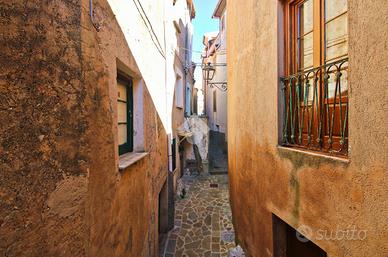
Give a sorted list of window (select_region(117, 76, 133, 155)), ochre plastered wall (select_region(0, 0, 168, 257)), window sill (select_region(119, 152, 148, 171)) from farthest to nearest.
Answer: window (select_region(117, 76, 133, 155))
window sill (select_region(119, 152, 148, 171))
ochre plastered wall (select_region(0, 0, 168, 257))

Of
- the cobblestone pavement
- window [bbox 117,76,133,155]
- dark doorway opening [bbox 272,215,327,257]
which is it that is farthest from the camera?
the cobblestone pavement

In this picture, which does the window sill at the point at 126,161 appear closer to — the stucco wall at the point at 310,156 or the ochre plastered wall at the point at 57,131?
the ochre plastered wall at the point at 57,131

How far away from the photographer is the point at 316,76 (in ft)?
8.17

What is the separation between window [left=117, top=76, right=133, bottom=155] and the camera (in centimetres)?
347

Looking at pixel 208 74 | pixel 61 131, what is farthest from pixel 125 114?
pixel 208 74

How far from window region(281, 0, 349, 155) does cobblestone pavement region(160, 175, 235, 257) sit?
15.1 ft

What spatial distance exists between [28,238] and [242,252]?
452cm

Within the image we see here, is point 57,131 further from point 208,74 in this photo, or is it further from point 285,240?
point 208,74

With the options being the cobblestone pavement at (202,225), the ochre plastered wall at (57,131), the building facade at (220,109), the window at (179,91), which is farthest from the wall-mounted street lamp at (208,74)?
the ochre plastered wall at (57,131)

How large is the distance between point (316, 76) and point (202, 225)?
21.0 feet

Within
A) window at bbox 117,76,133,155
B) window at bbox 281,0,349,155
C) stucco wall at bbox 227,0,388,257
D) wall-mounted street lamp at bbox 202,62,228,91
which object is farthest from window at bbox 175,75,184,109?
window at bbox 281,0,349,155

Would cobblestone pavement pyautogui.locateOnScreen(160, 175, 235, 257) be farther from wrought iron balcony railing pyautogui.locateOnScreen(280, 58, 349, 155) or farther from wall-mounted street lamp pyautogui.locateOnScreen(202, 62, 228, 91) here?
wall-mounted street lamp pyautogui.locateOnScreen(202, 62, 228, 91)

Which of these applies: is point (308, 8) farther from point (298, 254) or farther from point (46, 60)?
point (298, 254)

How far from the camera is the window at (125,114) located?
3467mm
